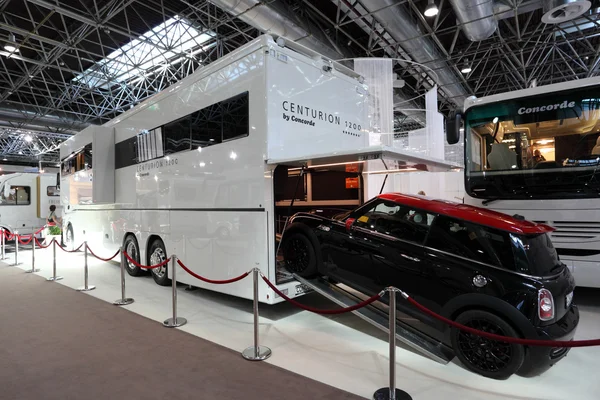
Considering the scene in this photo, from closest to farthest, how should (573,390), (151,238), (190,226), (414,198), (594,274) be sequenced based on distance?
(573,390) → (414,198) → (594,274) → (190,226) → (151,238)

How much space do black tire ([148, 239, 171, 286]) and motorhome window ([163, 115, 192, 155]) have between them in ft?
5.45

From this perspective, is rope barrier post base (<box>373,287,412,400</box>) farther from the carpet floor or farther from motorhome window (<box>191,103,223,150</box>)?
motorhome window (<box>191,103,223,150</box>)

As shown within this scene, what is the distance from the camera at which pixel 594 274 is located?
176 inches

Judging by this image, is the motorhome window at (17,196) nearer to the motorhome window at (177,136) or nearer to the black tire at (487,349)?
the motorhome window at (177,136)

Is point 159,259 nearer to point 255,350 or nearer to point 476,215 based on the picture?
point 255,350

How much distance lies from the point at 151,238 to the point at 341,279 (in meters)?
3.92

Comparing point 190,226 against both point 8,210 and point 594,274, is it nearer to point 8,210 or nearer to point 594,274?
point 594,274

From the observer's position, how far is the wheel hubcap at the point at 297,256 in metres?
4.61

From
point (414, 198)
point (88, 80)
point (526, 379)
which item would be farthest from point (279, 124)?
point (88, 80)

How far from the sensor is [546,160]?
15.9 ft

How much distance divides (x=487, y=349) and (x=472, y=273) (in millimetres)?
662

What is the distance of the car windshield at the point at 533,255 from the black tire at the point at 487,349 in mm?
529

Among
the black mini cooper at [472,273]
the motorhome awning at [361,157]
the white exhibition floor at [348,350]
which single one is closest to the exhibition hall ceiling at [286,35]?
the motorhome awning at [361,157]

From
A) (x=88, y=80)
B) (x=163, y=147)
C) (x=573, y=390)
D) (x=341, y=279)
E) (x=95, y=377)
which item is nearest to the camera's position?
(x=573, y=390)
